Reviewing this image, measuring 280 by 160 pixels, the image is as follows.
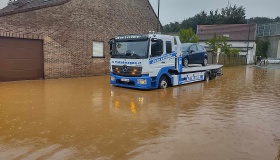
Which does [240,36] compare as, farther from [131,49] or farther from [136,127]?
[136,127]

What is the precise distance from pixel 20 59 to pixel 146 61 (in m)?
7.57

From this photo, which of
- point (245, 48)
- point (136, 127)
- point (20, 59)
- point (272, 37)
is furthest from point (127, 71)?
point (272, 37)

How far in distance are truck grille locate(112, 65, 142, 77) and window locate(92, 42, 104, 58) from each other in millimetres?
6329

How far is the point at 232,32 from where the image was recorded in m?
46.7

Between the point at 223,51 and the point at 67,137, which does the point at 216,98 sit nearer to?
the point at 67,137

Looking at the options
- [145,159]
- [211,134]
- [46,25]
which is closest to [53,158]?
[145,159]

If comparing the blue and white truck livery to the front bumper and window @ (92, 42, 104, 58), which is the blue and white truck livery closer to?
the front bumper

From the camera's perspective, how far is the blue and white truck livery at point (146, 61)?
10.7 meters

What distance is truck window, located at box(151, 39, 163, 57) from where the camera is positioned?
10.8 m

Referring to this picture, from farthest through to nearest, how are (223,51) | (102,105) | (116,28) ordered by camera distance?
1. (223,51)
2. (116,28)
3. (102,105)

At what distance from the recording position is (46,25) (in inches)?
563

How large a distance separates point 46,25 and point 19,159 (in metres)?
11.7

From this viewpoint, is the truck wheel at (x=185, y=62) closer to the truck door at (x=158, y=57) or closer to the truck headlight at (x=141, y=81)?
the truck door at (x=158, y=57)

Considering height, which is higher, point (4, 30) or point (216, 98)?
point (4, 30)
